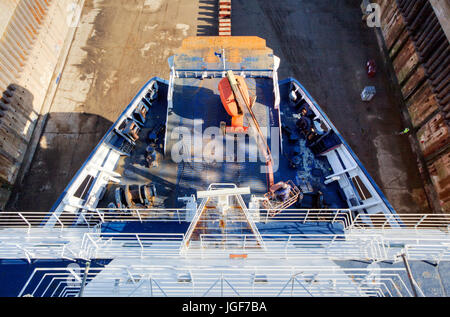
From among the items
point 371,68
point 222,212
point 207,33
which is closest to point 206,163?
point 222,212

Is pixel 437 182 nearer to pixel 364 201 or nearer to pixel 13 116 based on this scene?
pixel 364 201

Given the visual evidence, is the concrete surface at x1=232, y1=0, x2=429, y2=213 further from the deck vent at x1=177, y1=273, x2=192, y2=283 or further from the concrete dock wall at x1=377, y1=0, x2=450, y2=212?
the deck vent at x1=177, y1=273, x2=192, y2=283

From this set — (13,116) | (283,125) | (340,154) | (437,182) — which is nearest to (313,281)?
(340,154)

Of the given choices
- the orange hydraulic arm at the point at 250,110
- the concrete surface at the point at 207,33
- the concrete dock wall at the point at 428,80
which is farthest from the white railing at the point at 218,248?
the concrete dock wall at the point at 428,80

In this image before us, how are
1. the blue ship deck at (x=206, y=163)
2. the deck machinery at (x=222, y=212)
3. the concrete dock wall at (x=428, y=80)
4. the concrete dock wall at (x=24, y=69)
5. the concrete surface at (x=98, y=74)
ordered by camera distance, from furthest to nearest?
the concrete surface at (x=98, y=74) → the concrete dock wall at (x=24, y=69) → the concrete dock wall at (x=428, y=80) → the blue ship deck at (x=206, y=163) → the deck machinery at (x=222, y=212)

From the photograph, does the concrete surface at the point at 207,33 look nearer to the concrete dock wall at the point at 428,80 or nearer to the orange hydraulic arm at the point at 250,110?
the concrete dock wall at the point at 428,80
